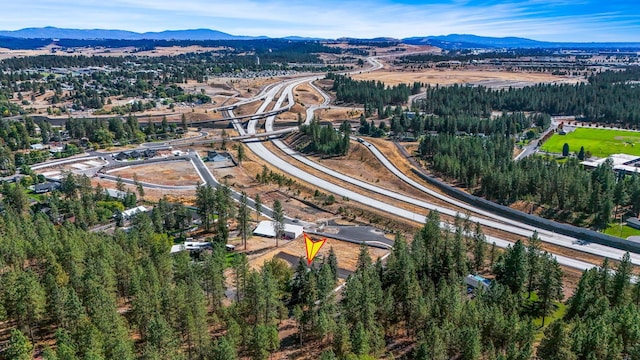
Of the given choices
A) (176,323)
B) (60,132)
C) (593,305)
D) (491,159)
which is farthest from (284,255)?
(60,132)

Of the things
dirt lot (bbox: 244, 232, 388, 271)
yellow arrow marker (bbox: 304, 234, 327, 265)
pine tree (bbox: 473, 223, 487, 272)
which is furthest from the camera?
yellow arrow marker (bbox: 304, 234, 327, 265)

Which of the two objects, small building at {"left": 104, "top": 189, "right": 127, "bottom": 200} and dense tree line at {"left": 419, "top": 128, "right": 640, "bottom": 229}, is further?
small building at {"left": 104, "top": 189, "right": 127, "bottom": 200}

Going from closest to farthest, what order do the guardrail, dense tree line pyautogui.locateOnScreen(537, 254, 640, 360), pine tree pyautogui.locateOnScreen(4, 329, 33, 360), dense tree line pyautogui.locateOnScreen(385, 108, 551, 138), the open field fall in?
pine tree pyautogui.locateOnScreen(4, 329, 33, 360) → dense tree line pyautogui.locateOnScreen(537, 254, 640, 360) → the guardrail → the open field → dense tree line pyautogui.locateOnScreen(385, 108, 551, 138)

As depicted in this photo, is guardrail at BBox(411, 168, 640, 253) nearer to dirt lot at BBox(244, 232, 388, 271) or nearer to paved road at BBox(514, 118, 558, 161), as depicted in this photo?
dirt lot at BBox(244, 232, 388, 271)

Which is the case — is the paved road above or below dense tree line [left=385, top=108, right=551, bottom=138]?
below

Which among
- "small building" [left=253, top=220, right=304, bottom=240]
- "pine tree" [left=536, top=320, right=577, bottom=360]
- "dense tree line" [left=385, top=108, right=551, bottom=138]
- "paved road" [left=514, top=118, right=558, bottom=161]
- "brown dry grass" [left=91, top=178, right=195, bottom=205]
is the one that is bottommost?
"small building" [left=253, top=220, right=304, bottom=240]

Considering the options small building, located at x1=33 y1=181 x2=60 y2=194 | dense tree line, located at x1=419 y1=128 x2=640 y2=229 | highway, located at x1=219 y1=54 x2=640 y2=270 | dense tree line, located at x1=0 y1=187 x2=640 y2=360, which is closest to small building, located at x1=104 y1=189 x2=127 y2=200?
small building, located at x1=33 y1=181 x2=60 y2=194

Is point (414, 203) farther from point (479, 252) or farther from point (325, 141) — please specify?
point (325, 141)

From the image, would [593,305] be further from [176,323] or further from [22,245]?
[22,245]
